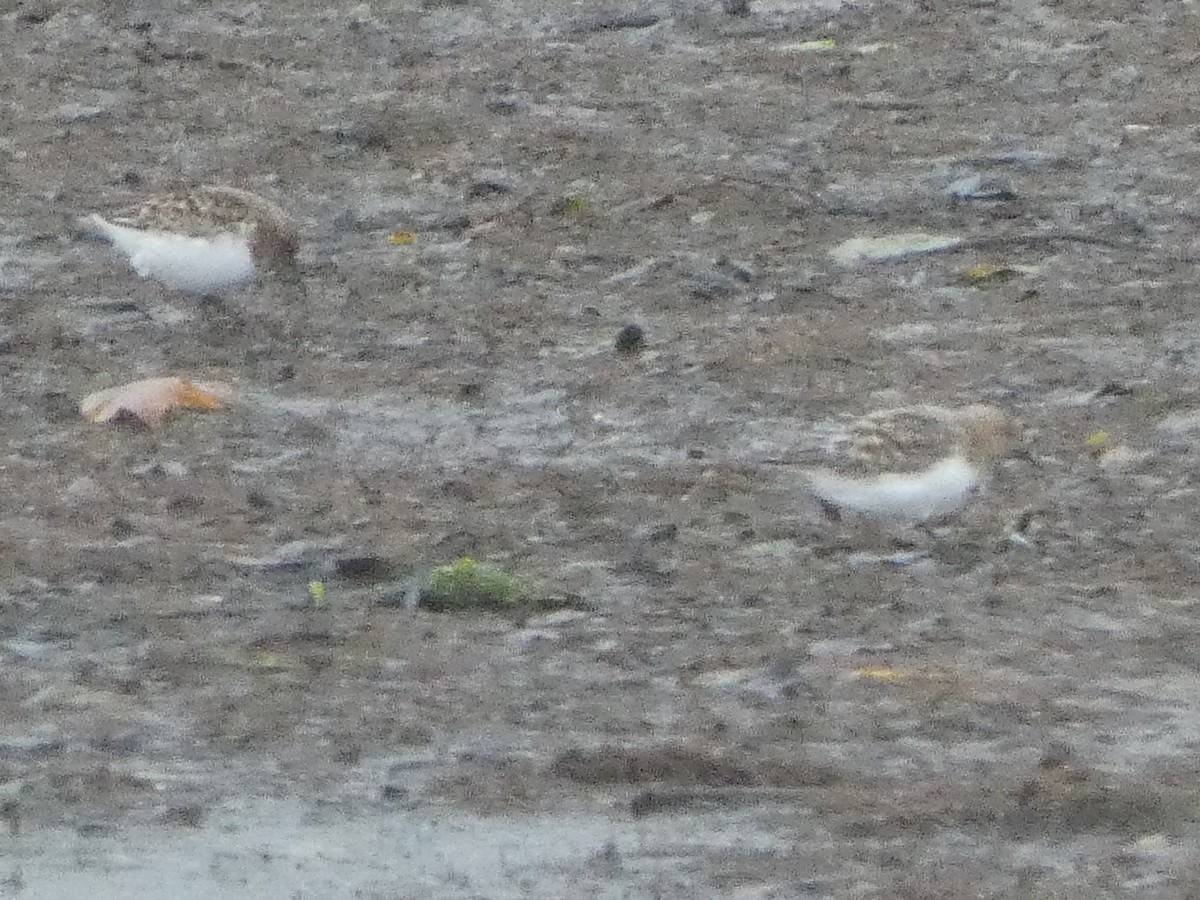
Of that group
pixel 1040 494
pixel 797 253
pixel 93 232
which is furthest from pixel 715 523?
pixel 93 232

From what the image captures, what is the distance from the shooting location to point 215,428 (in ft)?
26.3

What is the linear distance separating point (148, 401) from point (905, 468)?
2212 millimetres

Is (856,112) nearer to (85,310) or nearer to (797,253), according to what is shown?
(797,253)

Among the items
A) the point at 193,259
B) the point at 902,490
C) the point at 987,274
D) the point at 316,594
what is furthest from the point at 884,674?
the point at 193,259

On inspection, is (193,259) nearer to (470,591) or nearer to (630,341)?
(630,341)

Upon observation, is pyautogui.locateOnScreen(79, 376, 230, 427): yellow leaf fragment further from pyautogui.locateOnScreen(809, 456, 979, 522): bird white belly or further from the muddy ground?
pyautogui.locateOnScreen(809, 456, 979, 522): bird white belly

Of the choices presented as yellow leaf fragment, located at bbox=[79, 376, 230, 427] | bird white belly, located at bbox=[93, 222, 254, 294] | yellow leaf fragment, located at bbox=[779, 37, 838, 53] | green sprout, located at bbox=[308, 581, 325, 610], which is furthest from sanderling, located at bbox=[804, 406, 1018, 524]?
yellow leaf fragment, located at bbox=[779, 37, 838, 53]

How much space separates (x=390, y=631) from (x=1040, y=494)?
6.36ft

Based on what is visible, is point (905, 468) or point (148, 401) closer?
point (905, 468)

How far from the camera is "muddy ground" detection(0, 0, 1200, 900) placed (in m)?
5.08

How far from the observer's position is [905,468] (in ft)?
23.2

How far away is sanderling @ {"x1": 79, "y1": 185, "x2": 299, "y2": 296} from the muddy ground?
14 cm

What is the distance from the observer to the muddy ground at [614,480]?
16.7ft

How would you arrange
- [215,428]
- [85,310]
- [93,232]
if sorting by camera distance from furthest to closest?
[93,232] → [85,310] → [215,428]
